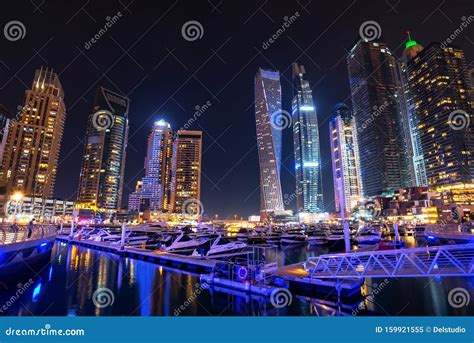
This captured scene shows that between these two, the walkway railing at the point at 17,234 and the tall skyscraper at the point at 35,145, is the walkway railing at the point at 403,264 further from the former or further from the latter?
the tall skyscraper at the point at 35,145

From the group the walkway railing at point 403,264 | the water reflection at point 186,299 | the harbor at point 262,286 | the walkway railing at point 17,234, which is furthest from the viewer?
the walkway railing at point 17,234

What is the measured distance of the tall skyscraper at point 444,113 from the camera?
132 m

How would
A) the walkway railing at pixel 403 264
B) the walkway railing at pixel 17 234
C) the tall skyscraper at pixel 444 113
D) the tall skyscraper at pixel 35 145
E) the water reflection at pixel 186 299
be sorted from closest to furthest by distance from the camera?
the walkway railing at pixel 403 264, the water reflection at pixel 186 299, the walkway railing at pixel 17 234, the tall skyscraper at pixel 444 113, the tall skyscraper at pixel 35 145

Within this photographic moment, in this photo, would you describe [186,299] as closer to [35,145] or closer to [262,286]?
→ [262,286]

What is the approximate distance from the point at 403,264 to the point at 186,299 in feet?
45.4

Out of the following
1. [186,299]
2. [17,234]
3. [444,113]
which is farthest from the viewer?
[444,113]

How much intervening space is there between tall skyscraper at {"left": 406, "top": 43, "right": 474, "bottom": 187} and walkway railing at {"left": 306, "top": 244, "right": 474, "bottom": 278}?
15000 centimetres

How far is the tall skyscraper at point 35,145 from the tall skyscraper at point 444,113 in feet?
722

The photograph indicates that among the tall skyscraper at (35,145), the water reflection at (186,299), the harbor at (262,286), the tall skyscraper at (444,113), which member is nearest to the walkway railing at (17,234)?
the harbor at (262,286)

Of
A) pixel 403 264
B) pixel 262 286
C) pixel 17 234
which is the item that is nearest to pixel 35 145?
pixel 17 234

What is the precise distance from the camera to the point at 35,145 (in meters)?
146

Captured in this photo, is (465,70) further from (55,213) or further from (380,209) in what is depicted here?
(55,213)
